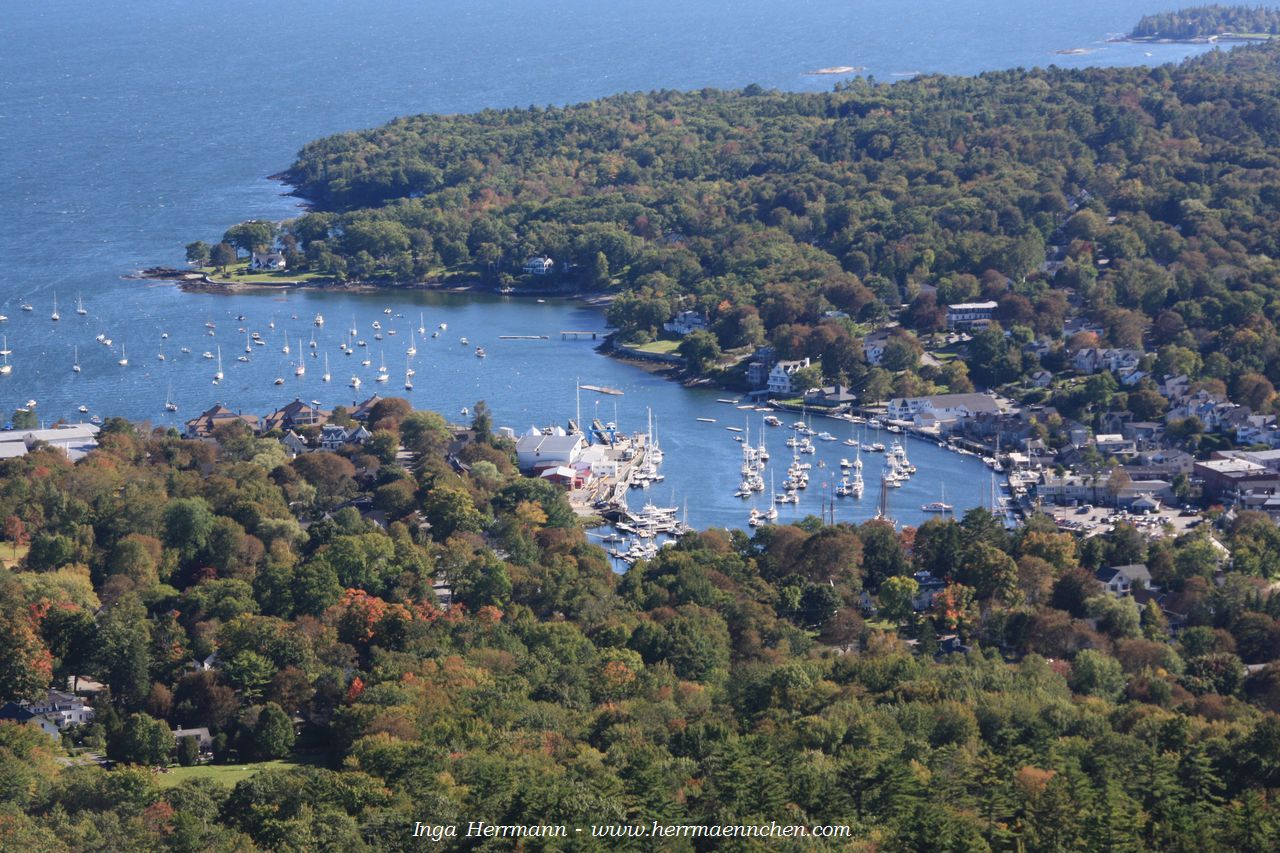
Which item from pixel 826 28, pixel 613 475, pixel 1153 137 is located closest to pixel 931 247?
pixel 1153 137

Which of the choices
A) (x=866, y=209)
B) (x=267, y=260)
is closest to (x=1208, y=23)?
(x=866, y=209)

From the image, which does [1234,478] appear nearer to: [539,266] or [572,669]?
[572,669]

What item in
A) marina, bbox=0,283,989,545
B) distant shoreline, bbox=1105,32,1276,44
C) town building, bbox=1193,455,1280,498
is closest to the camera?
town building, bbox=1193,455,1280,498

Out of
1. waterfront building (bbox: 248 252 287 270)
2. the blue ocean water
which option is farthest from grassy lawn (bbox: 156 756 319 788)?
waterfront building (bbox: 248 252 287 270)

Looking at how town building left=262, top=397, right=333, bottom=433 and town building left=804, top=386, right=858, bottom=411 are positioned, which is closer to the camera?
town building left=262, top=397, right=333, bottom=433

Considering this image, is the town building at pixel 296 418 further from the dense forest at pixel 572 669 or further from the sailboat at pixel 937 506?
the sailboat at pixel 937 506

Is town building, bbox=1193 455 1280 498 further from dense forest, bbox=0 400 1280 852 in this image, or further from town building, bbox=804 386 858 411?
town building, bbox=804 386 858 411
